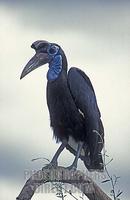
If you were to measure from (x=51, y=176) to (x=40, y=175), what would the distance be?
0.24 feet

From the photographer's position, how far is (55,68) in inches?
200

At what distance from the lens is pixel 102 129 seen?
5102 mm

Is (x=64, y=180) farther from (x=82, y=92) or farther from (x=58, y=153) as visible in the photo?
(x=82, y=92)

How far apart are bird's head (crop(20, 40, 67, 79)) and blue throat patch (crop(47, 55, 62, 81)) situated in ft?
0.09

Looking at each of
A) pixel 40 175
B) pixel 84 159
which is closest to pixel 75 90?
pixel 84 159

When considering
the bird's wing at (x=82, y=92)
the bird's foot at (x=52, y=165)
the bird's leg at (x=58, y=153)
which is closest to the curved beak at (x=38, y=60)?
the bird's wing at (x=82, y=92)

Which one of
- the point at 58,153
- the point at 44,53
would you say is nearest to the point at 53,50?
the point at 44,53

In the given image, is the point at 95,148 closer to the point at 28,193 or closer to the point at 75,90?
the point at 75,90

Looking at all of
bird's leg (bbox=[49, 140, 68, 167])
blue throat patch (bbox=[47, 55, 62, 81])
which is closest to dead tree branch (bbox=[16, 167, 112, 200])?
bird's leg (bbox=[49, 140, 68, 167])

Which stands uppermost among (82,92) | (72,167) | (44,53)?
(44,53)

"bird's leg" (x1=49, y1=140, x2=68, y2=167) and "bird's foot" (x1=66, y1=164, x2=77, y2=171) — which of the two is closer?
"bird's foot" (x1=66, y1=164, x2=77, y2=171)

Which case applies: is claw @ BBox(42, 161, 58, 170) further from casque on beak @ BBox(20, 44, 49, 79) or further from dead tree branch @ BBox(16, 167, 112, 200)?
casque on beak @ BBox(20, 44, 49, 79)

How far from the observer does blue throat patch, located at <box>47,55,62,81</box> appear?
5066mm

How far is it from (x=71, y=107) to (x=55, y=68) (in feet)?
1.18
